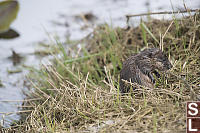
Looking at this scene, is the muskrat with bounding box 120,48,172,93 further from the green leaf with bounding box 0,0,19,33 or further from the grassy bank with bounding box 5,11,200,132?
the green leaf with bounding box 0,0,19,33

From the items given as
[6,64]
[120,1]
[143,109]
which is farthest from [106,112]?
[120,1]

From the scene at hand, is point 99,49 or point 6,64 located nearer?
point 99,49

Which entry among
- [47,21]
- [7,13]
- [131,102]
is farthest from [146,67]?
[47,21]

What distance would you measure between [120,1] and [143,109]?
457 cm

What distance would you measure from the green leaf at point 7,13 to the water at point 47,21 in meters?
0.29

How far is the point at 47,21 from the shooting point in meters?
6.23

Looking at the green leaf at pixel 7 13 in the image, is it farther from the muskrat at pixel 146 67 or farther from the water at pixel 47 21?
the muskrat at pixel 146 67

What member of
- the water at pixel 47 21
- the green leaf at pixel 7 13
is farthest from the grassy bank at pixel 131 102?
the green leaf at pixel 7 13

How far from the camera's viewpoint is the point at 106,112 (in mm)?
2279

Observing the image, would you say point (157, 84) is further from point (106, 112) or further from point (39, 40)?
point (39, 40)

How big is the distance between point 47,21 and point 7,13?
94 cm

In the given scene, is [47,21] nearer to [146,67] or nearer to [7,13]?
[7,13]

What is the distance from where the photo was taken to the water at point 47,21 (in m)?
4.54

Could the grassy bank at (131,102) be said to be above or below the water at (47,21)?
below
